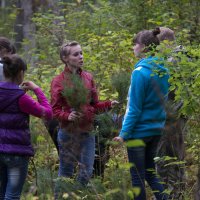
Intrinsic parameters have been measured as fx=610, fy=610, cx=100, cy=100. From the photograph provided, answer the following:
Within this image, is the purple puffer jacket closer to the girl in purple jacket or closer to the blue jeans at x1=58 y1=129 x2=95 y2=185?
the girl in purple jacket

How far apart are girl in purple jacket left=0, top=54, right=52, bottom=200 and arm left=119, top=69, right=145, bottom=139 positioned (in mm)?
827

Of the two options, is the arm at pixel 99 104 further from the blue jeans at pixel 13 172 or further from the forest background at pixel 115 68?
the blue jeans at pixel 13 172

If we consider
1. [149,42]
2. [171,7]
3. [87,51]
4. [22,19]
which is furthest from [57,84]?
[22,19]

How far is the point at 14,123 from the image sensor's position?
5738mm

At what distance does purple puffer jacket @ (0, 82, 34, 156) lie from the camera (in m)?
5.73

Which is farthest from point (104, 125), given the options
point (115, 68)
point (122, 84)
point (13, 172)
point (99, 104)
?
point (115, 68)

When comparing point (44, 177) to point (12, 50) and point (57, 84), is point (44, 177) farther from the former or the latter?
point (12, 50)

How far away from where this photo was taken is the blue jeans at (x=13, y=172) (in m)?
5.73

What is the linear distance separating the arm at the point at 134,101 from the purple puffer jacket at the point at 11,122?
3.13 feet

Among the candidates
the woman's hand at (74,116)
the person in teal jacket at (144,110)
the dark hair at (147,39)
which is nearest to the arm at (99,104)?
the woman's hand at (74,116)

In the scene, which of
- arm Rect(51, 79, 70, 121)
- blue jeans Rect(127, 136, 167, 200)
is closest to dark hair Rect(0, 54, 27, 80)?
arm Rect(51, 79, 70, 121)

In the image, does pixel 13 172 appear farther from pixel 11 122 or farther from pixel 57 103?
pixel 57 103

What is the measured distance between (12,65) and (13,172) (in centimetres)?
101

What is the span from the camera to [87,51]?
10.6 m
